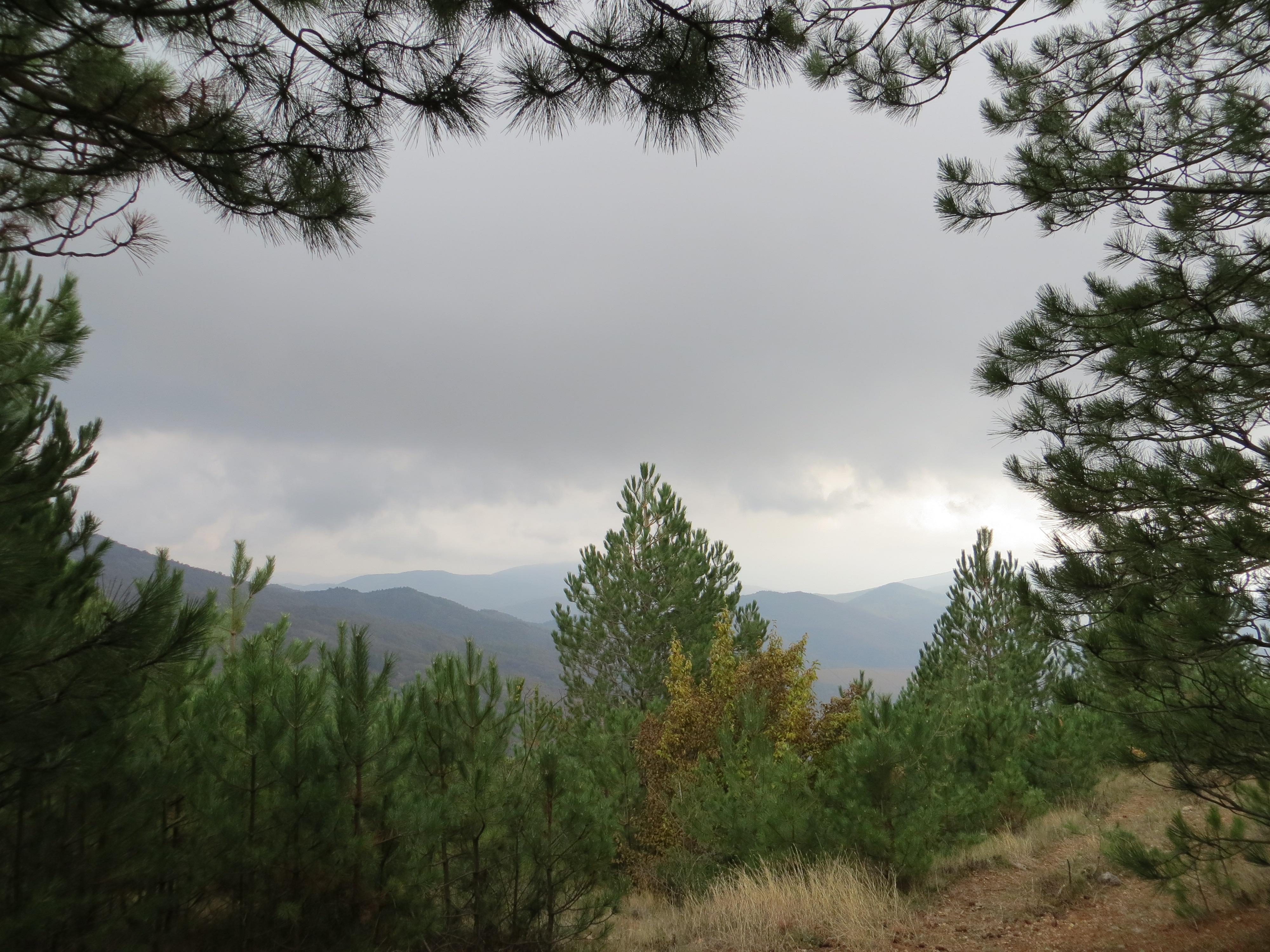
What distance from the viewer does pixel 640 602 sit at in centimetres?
1944

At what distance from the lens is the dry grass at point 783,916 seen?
17.7ft

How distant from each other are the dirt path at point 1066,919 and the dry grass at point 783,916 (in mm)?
314

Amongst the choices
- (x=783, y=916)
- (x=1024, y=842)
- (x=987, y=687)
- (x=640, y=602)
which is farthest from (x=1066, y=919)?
(x=640, y=602)

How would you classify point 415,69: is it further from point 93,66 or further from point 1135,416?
point 1135,416

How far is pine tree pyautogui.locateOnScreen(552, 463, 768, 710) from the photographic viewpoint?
19.0 metres

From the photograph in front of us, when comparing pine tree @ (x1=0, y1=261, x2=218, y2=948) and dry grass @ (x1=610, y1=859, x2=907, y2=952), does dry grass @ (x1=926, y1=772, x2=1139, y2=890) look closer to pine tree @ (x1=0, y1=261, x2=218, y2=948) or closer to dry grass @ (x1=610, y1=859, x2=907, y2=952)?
dry grass @ (x1=610, y1=859, x2=907, y2=952)

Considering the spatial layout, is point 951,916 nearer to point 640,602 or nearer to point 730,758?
point 730,758

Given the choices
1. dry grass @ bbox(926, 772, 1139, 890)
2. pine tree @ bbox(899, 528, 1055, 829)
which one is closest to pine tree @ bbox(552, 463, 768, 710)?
pine tree @ bbox(899, 528, 1055, 829)

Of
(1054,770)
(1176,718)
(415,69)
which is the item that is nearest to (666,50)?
(415,69)

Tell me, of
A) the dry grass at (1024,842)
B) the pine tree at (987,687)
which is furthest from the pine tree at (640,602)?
the dry grass at (1024,842)

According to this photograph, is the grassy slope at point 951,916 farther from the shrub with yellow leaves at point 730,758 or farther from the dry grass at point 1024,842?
the shrub with yellow leaves at point 730,758

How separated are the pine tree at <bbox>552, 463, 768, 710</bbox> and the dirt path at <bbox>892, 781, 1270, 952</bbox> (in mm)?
11518

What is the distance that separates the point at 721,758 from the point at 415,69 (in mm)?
8445

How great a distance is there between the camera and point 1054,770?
11555 mm
